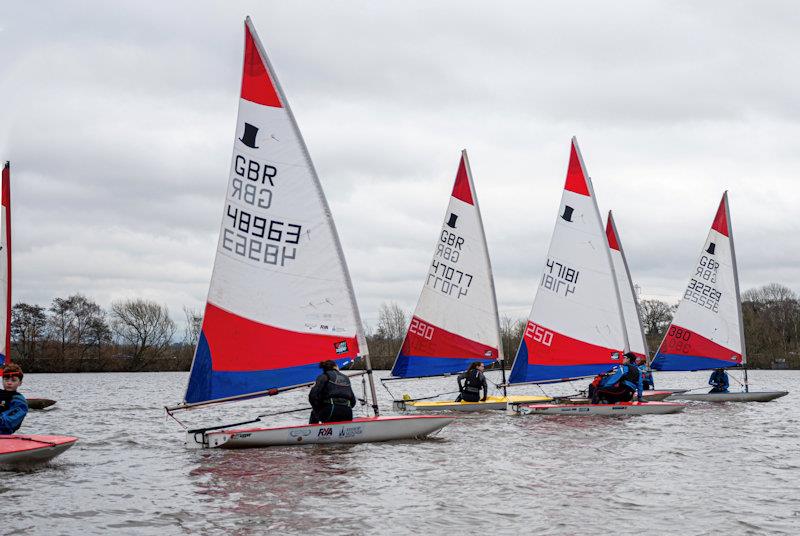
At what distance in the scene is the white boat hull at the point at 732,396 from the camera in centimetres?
2948

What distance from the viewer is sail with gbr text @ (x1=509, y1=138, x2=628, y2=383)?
966 inches

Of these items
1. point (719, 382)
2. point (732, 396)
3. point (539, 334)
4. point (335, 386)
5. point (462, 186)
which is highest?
point (462, 186)

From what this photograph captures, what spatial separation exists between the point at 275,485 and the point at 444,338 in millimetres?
13535

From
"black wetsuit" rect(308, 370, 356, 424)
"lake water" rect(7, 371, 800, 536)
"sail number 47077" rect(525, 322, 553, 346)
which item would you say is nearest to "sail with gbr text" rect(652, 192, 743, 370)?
"sail number 47077" rect(525, 322, 553, 346)

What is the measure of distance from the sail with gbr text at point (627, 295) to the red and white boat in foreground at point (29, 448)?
67.3ft

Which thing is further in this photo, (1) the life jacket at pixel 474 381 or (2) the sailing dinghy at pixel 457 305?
(2) the sailing dinghy at pixel 457 305

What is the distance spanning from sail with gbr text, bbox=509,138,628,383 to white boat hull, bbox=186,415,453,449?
948 cm

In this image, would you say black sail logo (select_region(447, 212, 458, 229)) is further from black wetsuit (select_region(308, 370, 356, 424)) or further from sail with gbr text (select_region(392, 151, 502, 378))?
black wetsuit (select_region(308, 370, 356, 424))

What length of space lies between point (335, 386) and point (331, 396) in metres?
0.22

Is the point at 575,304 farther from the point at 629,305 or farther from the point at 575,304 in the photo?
the point at 629,305

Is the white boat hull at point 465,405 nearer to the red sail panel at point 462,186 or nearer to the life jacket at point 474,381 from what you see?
the life jacket at point 474,381

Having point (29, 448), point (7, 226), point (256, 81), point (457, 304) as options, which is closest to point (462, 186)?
point (457, 304)

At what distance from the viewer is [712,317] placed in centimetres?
3069

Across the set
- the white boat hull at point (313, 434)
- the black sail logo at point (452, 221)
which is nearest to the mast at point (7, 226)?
the white boat hull at point (313, 434)
